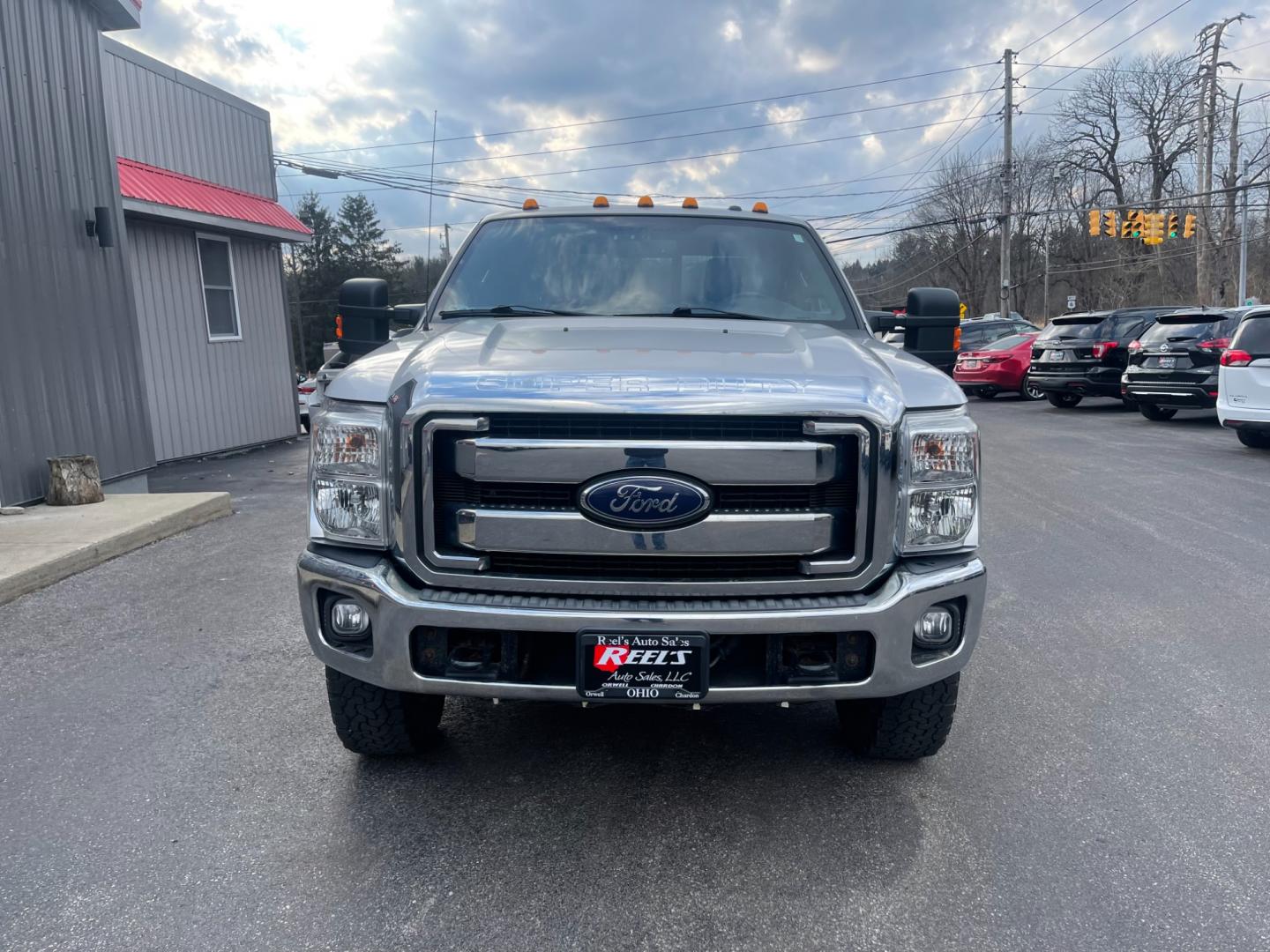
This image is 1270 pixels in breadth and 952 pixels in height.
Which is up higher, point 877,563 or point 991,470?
point 877,563

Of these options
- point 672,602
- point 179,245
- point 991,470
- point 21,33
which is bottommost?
point 991,470

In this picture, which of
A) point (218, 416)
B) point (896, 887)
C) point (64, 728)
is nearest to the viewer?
point (896, 887)

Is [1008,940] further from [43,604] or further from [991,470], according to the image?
[991,470]

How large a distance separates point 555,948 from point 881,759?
1470 mm

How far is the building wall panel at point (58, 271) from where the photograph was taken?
24.1 ft

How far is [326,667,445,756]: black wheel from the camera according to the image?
121 inches

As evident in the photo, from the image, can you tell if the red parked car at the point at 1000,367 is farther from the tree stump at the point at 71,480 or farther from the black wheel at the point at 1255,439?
the tree stump at the point at 71,480

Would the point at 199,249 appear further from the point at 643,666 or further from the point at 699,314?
the point at 643,666

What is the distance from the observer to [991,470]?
10094 mm

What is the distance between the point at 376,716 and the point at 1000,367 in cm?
1836

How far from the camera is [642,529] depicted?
2.67 metres

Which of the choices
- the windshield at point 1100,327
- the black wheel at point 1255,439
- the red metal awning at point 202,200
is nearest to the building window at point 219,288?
the red metal awning at point 202,200

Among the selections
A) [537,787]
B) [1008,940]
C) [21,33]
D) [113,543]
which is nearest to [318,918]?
[537,787]

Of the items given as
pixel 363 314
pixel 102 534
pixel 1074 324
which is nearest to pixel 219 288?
pixel 102 534
